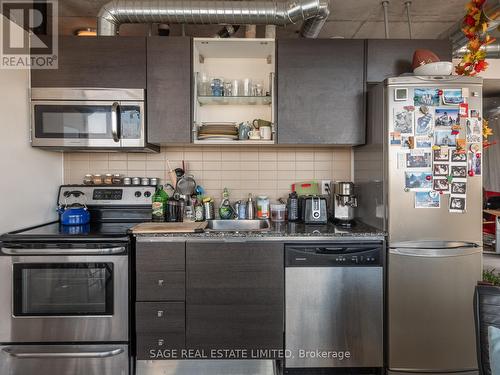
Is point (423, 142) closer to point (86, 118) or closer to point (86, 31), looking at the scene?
point (86, 118)

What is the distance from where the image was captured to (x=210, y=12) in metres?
2.03

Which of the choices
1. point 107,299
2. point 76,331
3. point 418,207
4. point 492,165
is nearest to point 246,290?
point 107,299

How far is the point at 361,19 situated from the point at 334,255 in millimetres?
1999

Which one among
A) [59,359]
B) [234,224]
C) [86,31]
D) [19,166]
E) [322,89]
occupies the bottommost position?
[59,359]

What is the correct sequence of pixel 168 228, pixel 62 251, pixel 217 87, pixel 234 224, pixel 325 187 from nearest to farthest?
pixel 62 251
pixel 168 228
pixel 217 87
pixel 234 224
pixel 325 187

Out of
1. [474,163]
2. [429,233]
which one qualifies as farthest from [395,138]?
[429,233]

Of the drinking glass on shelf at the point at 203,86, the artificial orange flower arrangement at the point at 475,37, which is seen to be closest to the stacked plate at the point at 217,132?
the drinking glass on shelf at the point at 203,86

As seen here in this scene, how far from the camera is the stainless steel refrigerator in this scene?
1.81 m

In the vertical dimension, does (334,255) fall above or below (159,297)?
above

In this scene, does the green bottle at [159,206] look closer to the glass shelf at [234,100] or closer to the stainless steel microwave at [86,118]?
the stainless steel microwave at [86,118]

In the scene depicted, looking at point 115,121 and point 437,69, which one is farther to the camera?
point 115,121

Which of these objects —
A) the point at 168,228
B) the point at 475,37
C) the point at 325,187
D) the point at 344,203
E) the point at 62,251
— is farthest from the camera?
the point at 325,187

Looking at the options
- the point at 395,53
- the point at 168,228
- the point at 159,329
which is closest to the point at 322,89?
the point at 395,53
